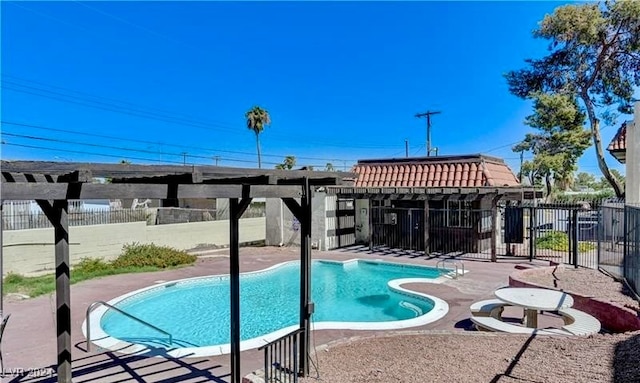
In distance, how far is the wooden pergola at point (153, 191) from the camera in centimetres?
328

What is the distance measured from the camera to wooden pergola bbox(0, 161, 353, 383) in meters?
3.28

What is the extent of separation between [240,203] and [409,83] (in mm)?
30445

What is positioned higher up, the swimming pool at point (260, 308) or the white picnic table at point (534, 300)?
the white picnic table at point (534, 300)

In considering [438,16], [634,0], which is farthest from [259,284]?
[634,0]

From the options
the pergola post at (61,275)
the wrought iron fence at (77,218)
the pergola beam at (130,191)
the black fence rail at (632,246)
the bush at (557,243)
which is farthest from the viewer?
the bush at (557,243)

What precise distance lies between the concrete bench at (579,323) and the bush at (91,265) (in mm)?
13344

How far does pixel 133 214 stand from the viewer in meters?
15.8

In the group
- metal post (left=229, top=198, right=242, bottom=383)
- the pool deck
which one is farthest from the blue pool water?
metal post (left=229, top=198, right=242, bottom=383)

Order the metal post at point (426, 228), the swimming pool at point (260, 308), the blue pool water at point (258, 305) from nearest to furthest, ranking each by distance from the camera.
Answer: the swimming pool at point (260, 308) < the blue pool water at point (258, 305) < the metal post at point (426, 228)

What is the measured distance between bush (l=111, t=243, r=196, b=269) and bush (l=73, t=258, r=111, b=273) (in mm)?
350

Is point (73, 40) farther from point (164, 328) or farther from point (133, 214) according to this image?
point (164, 328)

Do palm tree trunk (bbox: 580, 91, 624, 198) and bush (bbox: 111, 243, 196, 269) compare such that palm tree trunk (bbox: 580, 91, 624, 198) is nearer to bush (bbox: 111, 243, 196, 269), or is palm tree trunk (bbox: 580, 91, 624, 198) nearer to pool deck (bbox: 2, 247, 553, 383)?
pool deck (bbox: 2, 247, 553, 383)

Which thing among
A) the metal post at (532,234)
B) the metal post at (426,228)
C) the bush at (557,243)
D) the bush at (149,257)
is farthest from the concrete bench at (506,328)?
the bush at (149,257)

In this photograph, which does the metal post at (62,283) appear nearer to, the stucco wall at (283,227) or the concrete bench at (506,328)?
the concrete bench at (506,328)
